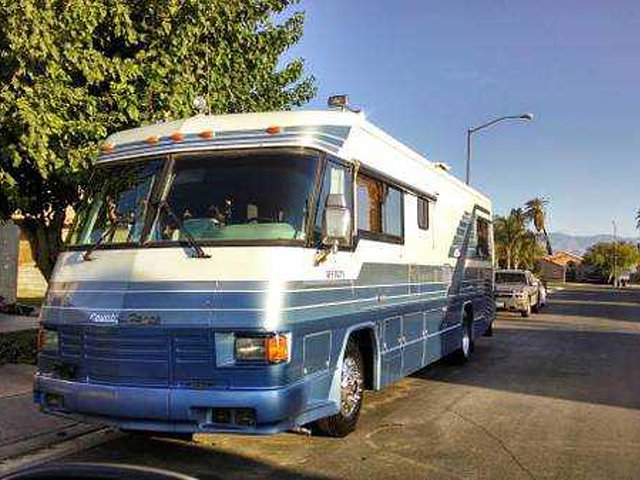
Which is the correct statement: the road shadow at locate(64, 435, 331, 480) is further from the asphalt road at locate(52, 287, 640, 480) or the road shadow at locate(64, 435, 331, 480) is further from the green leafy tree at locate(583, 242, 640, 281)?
the green leafy tree at locate(583, 242, 640, 281)

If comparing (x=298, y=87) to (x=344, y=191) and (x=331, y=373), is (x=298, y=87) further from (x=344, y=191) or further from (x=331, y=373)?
(x=331, y=373)

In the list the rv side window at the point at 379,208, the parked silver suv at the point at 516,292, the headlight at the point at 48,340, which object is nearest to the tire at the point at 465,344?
the rv side window at the point at 379,208

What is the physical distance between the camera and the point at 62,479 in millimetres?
2520

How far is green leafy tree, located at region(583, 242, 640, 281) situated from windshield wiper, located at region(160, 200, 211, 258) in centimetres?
12307

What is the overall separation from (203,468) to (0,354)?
20.7ft

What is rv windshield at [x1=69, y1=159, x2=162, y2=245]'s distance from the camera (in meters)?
7.39

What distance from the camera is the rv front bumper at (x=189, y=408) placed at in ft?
21.1

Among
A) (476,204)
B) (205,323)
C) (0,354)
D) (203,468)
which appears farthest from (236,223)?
(476,204)

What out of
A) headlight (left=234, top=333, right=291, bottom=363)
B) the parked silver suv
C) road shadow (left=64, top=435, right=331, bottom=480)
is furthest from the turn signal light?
the parked silver suv

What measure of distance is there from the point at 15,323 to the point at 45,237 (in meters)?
5.94

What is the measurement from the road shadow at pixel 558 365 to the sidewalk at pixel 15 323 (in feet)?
27.0

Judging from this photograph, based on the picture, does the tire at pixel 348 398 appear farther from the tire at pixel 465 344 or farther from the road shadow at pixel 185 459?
the tire at pixel 465 344

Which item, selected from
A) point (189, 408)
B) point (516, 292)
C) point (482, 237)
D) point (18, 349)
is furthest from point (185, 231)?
point (516, 292)

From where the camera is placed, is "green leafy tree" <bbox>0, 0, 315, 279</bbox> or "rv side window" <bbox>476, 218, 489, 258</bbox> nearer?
"green leafy tree" <bbox>0, 0, 315, 279</bbox>
